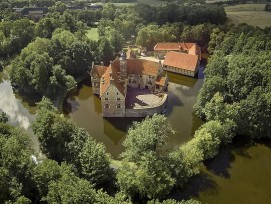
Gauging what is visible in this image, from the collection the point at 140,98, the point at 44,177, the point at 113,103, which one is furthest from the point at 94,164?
the point at 140,98

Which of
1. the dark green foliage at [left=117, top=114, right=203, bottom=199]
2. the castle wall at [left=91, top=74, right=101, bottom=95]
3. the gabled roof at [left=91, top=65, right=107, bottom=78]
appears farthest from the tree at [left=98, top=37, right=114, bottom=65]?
the dark green foliage at [left=117, top=114, right=203, bottom=199]

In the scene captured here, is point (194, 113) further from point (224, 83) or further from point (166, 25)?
point (166, 25)

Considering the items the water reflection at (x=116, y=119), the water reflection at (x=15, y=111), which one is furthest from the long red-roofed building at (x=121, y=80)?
the water reflection at (x=15, y=111)

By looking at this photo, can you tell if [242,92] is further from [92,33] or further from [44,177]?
[92,33]

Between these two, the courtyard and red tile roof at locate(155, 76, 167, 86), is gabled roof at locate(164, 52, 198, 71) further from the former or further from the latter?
the courtyard

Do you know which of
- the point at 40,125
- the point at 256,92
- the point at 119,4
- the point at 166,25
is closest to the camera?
the point at 40,125

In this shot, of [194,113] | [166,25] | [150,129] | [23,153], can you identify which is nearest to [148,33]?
[166,25]

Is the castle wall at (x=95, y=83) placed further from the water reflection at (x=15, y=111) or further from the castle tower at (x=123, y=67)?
the water reflection at (x=15, y=111)
